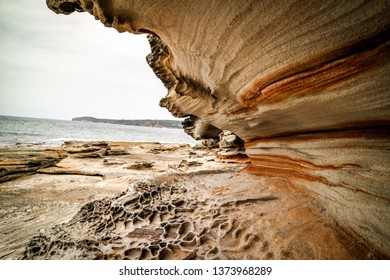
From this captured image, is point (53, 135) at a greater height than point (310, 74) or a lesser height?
lesser

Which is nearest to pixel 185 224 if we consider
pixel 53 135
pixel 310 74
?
pixel 310 74

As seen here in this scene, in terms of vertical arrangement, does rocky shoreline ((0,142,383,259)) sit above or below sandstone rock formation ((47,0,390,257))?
below

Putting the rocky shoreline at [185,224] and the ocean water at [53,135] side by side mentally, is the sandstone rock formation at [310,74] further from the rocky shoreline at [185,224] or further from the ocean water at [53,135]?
the ocean water at [53,135]

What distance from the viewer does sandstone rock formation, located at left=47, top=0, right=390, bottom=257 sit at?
5.68 ft

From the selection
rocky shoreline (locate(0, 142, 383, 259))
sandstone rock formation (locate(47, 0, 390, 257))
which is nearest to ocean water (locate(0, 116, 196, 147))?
rocky shoreline (locate(0, 142, 383, 259))

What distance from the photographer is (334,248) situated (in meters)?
2.18

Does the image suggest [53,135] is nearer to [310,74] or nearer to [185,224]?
[185,224]

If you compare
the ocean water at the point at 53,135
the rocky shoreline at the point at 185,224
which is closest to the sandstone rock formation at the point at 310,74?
the rocky shoreline at the point at 185,224

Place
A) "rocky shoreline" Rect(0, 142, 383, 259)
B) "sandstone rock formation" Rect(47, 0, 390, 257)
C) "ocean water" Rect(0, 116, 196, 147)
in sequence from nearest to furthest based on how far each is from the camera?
"sandstone rock formation" Rect(47, 0, 390, 257) → "rocky shoreline" Rect(0, 142, 383, 259) → "ocean water" Rect(0, 116, 196, 147)

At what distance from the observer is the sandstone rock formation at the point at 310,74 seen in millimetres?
1732

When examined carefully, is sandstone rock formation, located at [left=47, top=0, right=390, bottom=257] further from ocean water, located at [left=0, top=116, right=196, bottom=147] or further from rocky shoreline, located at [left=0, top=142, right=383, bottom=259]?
ocean water, located at [left=0, top=116, right=196, bottom=147]

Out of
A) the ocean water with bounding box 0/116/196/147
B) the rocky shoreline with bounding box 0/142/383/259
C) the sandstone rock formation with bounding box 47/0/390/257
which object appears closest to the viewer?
the sandstone rock formation with bounding box 47/0/390/257

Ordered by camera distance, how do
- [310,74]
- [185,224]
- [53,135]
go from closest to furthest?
[310,74] → [185,224] → [53,135]

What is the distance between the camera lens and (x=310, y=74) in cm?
217
